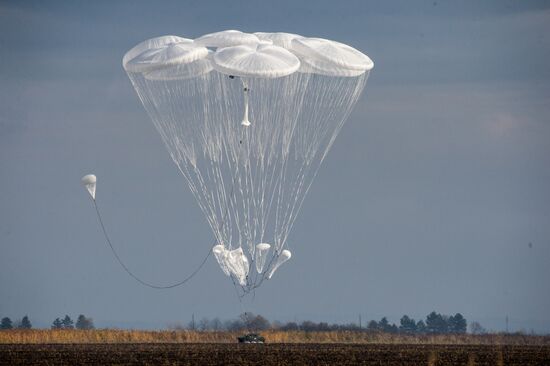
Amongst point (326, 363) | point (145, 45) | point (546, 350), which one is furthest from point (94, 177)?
point (546, 350)

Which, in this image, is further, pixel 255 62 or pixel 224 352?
pixel 255 62

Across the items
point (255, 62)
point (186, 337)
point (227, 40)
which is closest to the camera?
point (255, 62)

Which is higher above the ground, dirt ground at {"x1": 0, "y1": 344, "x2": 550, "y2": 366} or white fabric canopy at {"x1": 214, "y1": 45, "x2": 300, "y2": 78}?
white fabric canopy at {"x1": 214, "y1": 45, "x2": 300, "y2": 78}

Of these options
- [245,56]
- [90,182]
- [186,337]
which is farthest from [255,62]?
[186,337]

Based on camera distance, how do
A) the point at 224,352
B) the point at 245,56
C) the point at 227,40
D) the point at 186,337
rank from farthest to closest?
1. the point at 186,337
2. the point at 227,40
3. the point at 245,56
4. the point at 224,352

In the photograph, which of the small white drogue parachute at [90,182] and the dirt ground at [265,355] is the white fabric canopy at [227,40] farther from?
the dirt ground at [265,355]

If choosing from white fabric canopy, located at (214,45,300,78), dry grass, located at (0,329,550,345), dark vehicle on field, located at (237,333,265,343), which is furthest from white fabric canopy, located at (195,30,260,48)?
dry grass, located at (0,329,550,345)

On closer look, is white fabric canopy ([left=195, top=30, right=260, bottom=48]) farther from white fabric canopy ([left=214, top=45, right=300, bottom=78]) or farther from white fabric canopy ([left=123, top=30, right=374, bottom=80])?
white fabric canopy ([left=214, top=45, right=300, bottom=78])

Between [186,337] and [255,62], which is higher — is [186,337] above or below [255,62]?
below

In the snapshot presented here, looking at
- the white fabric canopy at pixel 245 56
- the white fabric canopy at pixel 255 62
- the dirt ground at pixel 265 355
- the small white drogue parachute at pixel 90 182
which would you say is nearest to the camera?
the dirt ground at pixel 265 355

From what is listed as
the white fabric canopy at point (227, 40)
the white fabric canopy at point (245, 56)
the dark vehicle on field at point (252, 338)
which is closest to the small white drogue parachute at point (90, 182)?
the white fabric canopy at point (245, 56)

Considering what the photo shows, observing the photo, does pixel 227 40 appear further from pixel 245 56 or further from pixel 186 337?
pixel 186 337
